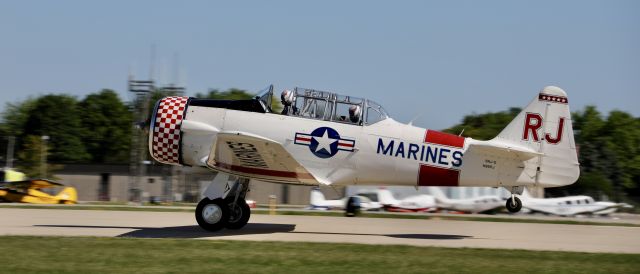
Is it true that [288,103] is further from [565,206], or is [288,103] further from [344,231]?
[565,206]

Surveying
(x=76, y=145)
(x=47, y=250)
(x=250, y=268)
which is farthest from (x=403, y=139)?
(x=76, y=145)

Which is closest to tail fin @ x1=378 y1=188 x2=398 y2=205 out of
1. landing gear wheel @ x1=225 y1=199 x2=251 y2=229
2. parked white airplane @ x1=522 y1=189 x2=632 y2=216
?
parked white airplane @ x1=522 y1=189 x2=632 y2=216

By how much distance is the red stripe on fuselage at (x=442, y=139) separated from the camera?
50.1ft

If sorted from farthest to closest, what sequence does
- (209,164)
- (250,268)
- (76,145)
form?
(76,145), (209,164), (250,268)

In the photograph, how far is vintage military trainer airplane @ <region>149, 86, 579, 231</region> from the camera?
48.9 feet

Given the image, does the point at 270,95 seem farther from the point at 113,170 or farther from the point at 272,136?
the point at 113,170

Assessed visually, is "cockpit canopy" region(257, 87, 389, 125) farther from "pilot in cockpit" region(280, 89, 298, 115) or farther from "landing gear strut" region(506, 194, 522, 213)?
"landing gear strut" region(506, 194, 522, 213)

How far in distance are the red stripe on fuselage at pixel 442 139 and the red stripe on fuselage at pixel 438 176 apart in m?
0.50

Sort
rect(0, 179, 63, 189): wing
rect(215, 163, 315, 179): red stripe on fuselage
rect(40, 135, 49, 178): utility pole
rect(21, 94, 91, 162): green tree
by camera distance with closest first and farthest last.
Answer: rect(215, 163, 315, 179): red stripe on fuselage → rect(0, 179, 63, 189): wing → rect(40, 135, 49, 178): utility pole → rect(21, 94, 91, 162): green tree

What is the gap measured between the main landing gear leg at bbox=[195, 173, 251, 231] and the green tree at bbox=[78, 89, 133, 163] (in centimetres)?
6935

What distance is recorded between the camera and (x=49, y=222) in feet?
56.4

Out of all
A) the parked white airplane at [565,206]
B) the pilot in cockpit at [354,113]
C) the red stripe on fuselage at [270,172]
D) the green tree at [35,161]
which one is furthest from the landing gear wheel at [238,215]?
the green tree at [35,161]

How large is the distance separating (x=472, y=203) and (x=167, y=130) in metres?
19.7

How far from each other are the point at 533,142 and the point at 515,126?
47 cm
